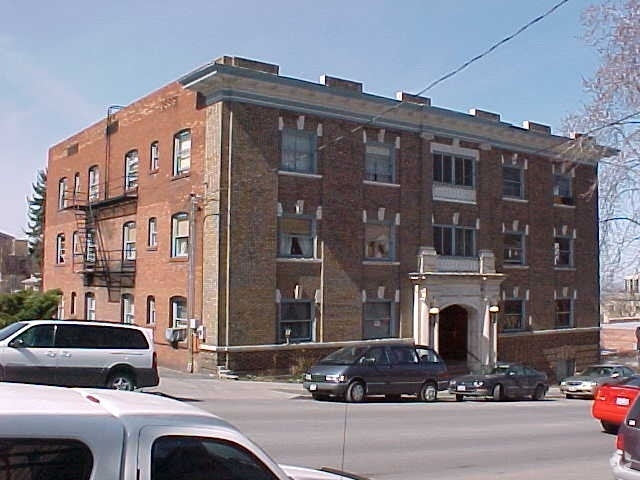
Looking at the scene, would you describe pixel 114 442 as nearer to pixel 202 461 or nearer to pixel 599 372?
pixel 202 461

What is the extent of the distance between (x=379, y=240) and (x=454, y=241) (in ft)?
14.0

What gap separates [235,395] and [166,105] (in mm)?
13705

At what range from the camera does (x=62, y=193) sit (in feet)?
138

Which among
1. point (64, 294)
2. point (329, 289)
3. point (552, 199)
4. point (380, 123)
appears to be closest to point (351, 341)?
point (329, 289)

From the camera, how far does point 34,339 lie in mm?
17172

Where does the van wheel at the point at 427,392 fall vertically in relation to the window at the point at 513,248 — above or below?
below

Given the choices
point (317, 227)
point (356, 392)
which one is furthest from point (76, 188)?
point (356, 392)

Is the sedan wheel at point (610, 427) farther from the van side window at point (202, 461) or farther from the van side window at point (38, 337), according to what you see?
the van side window at point (202, 461)

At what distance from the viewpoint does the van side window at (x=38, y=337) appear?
1708 cm

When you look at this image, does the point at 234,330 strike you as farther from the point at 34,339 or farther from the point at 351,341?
the point at 34,339

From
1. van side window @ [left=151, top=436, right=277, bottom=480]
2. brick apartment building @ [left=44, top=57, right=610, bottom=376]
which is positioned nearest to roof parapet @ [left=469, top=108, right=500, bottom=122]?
brick apartment building @ [left=44, top=57, right=610, bottom=376]

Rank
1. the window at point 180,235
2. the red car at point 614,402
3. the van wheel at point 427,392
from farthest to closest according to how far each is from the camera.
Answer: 1. the window at point 180,235
2. the van wheel at point 427,392
3. the red car at point 614,402

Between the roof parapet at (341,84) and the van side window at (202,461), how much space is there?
27559mm

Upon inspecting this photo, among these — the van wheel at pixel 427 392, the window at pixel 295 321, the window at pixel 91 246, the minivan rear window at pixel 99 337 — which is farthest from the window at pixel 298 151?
the minivan rear window at pixel 99 337
